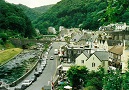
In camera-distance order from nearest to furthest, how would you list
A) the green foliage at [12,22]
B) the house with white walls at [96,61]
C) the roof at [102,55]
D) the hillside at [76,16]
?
the house with white walls at [96,61] < the roof at [102,55] < the green foliage at [12,22] < the hillside at [76,16]

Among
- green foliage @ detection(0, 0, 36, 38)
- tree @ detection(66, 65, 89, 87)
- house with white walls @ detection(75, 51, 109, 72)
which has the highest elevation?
green foliage @ detection(0, 0, 36, 38)

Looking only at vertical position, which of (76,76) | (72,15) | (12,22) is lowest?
(76,76)

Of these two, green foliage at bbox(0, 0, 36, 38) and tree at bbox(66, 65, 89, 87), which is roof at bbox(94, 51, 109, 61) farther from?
green foliage at bbox(0, 0, 36, 38)

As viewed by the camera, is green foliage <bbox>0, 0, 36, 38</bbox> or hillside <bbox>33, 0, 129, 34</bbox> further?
hillside <bbox>33, 0, 129, 34</bbox>

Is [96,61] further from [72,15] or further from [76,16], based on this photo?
[72,15]

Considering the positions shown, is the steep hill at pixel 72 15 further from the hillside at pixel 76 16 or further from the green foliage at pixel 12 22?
the green foliage at pixel 12 22

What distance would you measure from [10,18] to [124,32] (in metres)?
66.8

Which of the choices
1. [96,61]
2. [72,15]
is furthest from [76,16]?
[96,61]

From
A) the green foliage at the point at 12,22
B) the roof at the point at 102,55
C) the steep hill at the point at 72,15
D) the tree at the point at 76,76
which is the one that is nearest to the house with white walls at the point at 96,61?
the roof at the point at 102,55

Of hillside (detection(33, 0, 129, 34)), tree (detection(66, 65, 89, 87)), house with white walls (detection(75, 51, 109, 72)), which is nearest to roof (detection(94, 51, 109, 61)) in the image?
house with white walls (detection(75, 51, 109, 72))

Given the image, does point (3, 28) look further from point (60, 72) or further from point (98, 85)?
point (98, 85)

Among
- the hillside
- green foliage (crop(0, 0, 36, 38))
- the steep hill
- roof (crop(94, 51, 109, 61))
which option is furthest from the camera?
the steep hill

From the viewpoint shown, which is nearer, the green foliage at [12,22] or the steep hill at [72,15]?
the green foliage at [12,22]

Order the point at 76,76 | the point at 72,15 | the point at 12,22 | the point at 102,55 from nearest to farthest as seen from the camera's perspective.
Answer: the point at 76,76 → the point at 102,55 → the point at 12,22 → the point at 72,15
